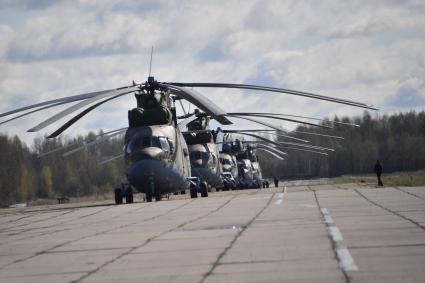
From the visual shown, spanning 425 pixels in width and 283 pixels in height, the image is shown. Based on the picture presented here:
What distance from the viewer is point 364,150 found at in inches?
6093

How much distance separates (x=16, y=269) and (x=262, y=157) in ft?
520

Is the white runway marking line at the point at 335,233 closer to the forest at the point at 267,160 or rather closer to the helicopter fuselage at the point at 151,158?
the helicopter fuselage at the point at 151,158

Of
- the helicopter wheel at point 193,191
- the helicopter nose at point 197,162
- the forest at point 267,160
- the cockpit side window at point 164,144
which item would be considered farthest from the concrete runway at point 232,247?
the forest at point 267,160

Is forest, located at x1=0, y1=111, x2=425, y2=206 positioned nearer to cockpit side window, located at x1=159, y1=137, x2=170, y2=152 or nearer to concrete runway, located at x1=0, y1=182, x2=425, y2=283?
cockpit side window, located at x1=159, y1=137, x2=170, y2=152

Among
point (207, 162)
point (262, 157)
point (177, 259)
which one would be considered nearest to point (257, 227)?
point (177, 259)

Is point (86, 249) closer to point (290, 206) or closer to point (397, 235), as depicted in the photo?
point (397, 235)

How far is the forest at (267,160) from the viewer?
102312 mm

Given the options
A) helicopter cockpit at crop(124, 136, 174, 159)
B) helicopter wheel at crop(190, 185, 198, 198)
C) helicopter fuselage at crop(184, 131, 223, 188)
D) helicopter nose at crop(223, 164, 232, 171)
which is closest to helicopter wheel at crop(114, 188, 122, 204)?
helicopter cockpit at crop(124, 136, 174, 159)

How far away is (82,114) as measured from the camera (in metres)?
29.7

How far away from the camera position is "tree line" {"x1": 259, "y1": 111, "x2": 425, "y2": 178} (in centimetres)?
14750

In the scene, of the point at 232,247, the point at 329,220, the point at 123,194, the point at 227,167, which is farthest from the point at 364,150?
the point at 232,247

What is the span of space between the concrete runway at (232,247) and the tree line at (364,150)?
121 meters

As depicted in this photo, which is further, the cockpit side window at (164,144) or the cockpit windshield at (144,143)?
the cockpit side window at (164,144)

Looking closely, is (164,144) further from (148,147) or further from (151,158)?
(151,158)
